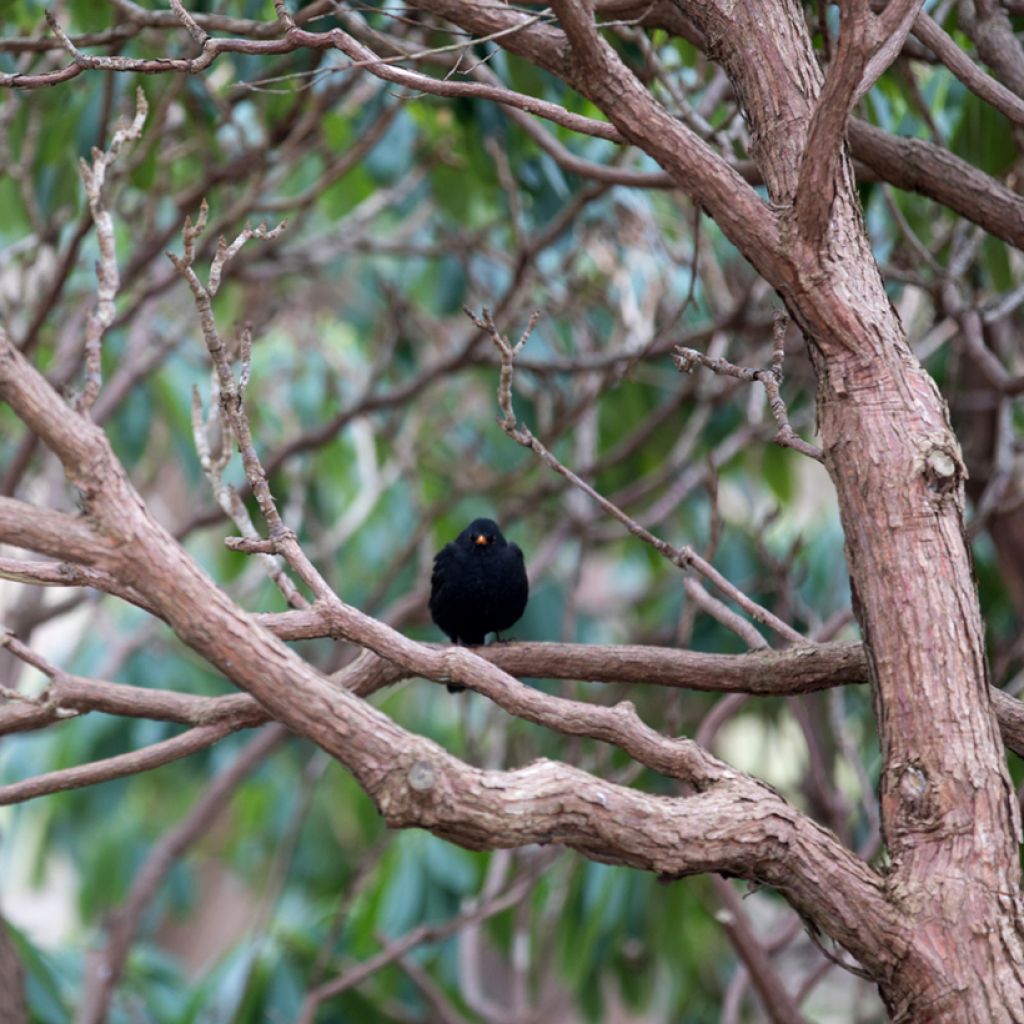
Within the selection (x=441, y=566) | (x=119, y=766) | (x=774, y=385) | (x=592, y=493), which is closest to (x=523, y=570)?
(x=441, y=566)

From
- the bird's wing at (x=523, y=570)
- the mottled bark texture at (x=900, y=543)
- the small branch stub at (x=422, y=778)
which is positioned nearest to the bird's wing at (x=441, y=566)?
the bird's wing at (x=523, y=570)

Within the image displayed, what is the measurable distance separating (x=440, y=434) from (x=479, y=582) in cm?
275

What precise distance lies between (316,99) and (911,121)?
2.34 meters

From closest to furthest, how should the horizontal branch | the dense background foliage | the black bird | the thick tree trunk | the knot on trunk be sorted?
the thick tree trunk → the knot on trunk → the horizontal branch → the black bird → the dense background foliage

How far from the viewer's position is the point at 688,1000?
729cm

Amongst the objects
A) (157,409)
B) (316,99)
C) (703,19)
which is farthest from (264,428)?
(703,19)

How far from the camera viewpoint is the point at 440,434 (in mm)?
7484

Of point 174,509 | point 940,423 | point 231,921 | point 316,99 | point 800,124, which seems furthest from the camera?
point 231,921

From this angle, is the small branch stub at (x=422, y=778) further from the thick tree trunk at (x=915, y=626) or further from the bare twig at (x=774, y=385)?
the bare twig at (x=774, y=385)

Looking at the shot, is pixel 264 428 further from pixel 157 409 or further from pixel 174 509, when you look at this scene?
pixel 174 509

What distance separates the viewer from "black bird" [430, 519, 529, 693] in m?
4.84

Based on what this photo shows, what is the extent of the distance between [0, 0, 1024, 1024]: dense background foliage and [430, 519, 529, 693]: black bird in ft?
2.00

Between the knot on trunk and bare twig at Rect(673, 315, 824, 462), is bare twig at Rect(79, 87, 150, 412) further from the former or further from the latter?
the knot on trunk

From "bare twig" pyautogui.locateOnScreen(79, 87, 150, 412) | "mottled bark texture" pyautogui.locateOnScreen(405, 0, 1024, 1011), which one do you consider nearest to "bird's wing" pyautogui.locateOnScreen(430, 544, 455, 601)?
"bare twig" pyautogui.locateOnScreen(79, 87, 150, 412)
